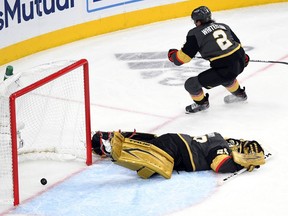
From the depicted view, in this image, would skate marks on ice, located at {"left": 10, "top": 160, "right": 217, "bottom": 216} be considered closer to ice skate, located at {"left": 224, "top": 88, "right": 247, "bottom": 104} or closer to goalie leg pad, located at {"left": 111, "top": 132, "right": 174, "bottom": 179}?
goalie leg pad, located at {"left": 111, "top": 132, "right": 174, "bottom": 179}

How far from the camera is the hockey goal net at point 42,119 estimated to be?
4.66 m

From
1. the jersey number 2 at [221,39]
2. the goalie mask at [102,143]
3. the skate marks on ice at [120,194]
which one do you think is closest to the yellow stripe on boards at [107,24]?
the jersey number 2 at [221,39]

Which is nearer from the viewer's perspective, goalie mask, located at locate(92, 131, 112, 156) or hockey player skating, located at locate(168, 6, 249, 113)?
goalie mask, located at locate(92, 131, 112, 156)

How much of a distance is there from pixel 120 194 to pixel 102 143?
0.53 m

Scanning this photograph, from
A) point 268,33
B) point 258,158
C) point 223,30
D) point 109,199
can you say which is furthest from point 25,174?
point 268,33

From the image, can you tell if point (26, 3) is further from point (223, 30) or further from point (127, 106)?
point (223, 30)

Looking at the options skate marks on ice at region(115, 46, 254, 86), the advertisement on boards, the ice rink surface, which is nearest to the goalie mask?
the ice rink surface

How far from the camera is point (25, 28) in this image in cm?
757

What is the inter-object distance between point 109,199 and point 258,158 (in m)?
0.86

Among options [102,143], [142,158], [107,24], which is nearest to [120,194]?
[142,158]

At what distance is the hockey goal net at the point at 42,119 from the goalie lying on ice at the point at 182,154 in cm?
37

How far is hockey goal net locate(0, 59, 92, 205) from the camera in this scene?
466 cm

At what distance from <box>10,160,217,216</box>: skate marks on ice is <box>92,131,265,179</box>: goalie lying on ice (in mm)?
67

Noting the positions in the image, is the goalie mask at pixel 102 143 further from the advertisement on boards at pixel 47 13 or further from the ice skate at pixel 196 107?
the advertisement on boards at pixel 47 13
